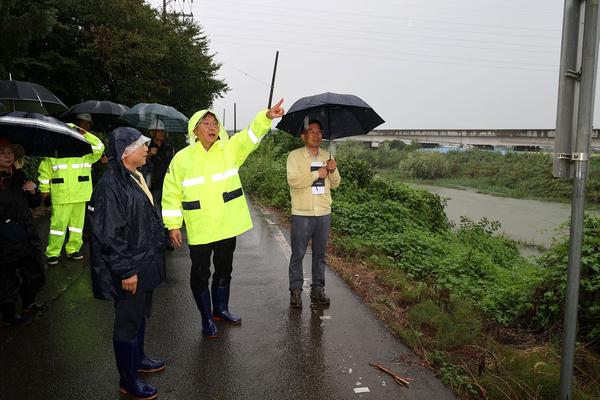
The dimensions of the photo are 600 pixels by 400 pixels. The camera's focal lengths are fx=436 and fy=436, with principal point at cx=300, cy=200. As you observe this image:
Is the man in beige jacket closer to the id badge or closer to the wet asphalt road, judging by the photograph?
the id badge

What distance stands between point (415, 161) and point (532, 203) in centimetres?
1581

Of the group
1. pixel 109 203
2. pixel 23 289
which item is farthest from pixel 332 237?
pixel 109 203

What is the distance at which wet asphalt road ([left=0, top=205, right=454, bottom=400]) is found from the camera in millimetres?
A: 2992

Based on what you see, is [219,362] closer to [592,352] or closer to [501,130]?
[592,352]

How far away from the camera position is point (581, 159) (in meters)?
2.35

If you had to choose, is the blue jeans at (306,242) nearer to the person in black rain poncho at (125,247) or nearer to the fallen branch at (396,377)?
the fallen branch at (396,377)

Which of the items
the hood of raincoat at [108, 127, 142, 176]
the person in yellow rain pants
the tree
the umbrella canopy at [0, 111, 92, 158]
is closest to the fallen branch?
the hood of raincoat at [108, 127, 142, 176]

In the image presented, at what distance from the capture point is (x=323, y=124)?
188 inches

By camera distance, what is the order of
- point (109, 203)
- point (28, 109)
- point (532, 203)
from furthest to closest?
1. point (532, 203)
2. point (28, 109)
3. point (109, 203)

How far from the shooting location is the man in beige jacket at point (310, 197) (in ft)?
14.2

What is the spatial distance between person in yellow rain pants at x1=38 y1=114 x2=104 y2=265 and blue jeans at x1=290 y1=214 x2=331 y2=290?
290 cm

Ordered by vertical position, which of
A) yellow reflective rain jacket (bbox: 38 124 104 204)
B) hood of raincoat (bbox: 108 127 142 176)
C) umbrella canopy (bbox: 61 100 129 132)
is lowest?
yellow reflective rain jacket (bbox: 38 124 104 204)

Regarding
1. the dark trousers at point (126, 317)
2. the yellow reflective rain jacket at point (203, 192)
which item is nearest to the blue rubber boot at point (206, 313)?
the yellow reflective rain jacket at point (203, 192)

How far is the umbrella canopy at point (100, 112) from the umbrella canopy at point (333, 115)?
3.73m
